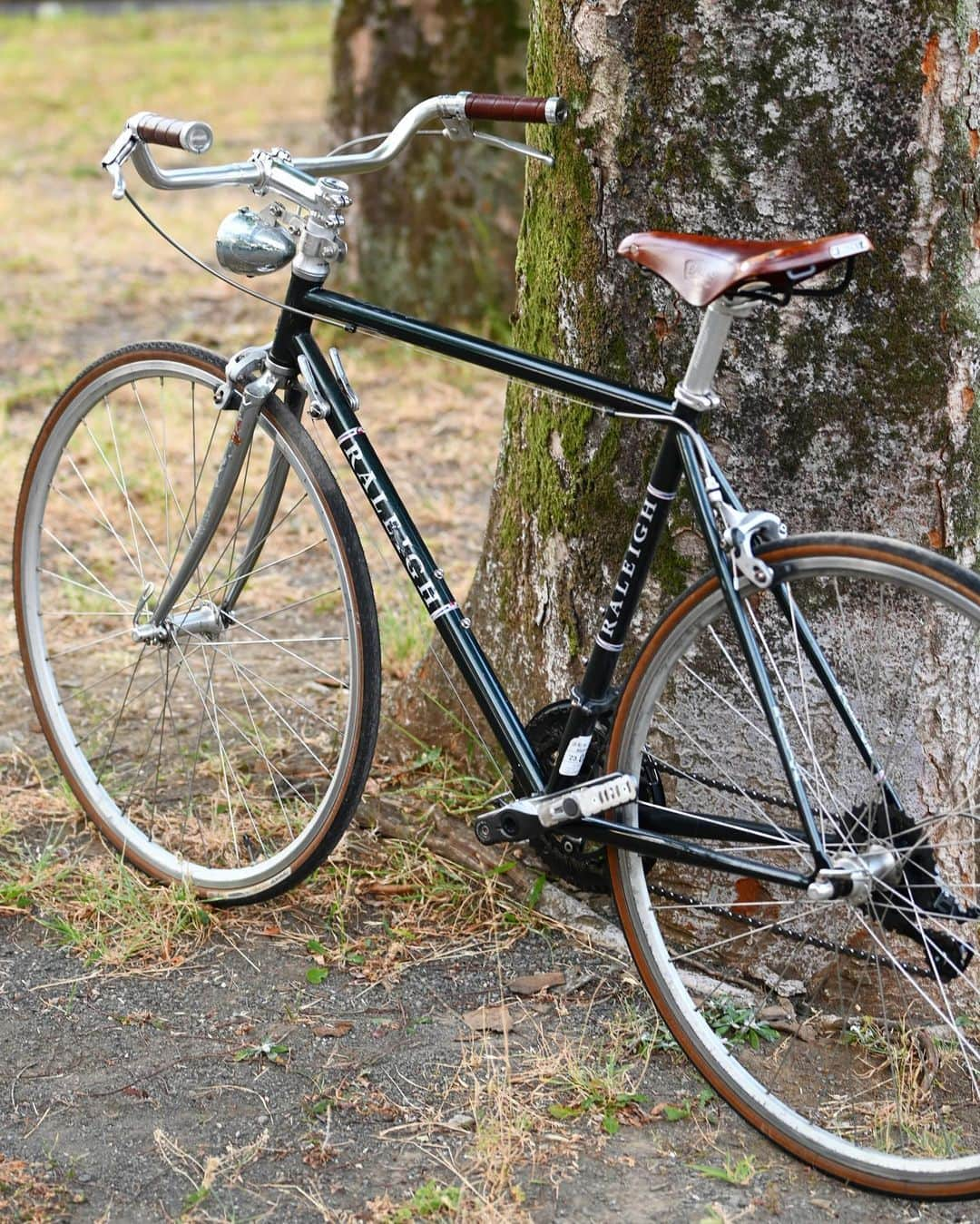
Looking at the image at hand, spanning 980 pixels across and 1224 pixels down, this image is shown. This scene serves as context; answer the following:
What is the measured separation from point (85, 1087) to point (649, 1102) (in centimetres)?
96

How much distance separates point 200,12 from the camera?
16.1 meters

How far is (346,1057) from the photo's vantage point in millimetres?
2619

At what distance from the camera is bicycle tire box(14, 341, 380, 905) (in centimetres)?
280

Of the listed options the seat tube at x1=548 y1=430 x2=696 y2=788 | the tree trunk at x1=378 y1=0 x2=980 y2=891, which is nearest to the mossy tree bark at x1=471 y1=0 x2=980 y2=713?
the tree trunk at x1=378 y1=0 x2=980 y2=891

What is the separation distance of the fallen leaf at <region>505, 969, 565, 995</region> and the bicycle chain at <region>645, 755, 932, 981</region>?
256mm

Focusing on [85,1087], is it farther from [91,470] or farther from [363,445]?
[91,470]

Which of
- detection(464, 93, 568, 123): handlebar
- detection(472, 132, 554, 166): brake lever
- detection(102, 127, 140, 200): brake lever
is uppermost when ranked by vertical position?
detection(464, 93, 568, 123): handlebar

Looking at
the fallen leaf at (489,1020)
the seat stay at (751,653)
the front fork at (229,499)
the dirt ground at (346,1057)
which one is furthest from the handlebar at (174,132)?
the fallen leaf at (489,1020)

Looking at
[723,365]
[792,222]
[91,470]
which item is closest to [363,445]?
[723,365]

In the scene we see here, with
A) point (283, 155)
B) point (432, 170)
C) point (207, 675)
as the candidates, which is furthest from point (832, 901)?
point (432, 170)

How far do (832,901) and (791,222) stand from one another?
1082 millimetres

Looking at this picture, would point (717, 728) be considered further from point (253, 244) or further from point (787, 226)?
point (253, 244)

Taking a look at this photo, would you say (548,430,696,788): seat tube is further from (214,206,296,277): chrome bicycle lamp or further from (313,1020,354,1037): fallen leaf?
(214,206,296,277): chrome bicycle lamp

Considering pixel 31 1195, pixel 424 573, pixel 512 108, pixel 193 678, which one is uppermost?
pixel 512 108
